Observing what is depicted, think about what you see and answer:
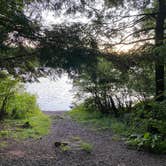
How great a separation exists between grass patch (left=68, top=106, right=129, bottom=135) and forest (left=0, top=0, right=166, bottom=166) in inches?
1.1

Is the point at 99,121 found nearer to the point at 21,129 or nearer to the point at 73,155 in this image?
the point at 21,129

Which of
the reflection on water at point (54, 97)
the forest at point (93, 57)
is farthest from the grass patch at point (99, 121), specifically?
the reflection on water at point (54, 97)

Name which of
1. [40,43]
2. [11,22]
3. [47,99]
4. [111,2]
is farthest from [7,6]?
[47,99]

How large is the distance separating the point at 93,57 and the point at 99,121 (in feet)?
16.8

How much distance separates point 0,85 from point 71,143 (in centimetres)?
354

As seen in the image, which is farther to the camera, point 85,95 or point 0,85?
point 85,95

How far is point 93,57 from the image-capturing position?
15.1 ft

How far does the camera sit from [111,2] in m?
6.82

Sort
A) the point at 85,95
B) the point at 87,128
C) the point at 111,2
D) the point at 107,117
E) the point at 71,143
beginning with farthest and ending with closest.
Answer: the point at 85,95 < the point at 107,117 < the point at 87,128 < the point at 111,2 < the point at 71,143

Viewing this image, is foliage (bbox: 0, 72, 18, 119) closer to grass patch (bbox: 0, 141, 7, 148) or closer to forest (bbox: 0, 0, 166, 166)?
forest (bbox: 0, 0, 166, 166)

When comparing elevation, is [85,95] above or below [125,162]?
above

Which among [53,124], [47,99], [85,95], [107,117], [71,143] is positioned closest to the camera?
[71,143]

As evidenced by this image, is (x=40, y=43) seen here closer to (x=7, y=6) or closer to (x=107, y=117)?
(x=7, y=6)

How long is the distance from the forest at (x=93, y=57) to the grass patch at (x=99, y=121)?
Answer: 3 cm
